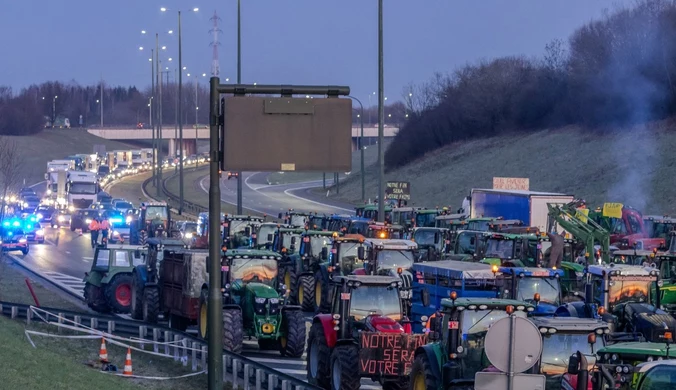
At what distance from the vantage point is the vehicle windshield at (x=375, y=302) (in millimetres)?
19109

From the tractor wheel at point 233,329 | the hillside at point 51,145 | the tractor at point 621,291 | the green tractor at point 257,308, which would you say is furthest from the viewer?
the hillside at point 51,145

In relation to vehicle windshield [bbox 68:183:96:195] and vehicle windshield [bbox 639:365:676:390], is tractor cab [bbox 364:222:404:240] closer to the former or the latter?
vehicle windshield [bbox 639:365:676:390]

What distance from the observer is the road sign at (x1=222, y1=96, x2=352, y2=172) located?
13.7 m

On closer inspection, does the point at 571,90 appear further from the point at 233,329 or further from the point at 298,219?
the point at 233,329

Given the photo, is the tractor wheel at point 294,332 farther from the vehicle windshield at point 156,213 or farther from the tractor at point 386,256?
the vehicle windshield at point 156,213

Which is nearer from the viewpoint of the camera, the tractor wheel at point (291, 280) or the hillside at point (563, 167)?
the tractor wheel at point (291, 280)

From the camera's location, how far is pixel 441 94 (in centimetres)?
12438

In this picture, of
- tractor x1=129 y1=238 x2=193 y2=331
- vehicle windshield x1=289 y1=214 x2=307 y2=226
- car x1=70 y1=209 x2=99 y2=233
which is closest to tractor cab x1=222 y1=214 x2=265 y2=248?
vehicle windshield x1=289 y1=214 x2=307 y2=226

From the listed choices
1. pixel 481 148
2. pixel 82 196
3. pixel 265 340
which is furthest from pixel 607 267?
pixel 481 148

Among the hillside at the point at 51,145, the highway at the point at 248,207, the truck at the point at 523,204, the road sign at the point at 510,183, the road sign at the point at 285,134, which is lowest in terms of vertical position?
the highway at the point at 248,207

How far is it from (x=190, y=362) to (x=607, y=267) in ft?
27.5

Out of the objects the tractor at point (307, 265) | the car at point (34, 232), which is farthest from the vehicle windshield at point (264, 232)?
the car at point (34, 232)

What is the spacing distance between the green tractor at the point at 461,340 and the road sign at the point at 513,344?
4.63 meters

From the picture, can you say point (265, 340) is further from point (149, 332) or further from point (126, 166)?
point (126, 166)
